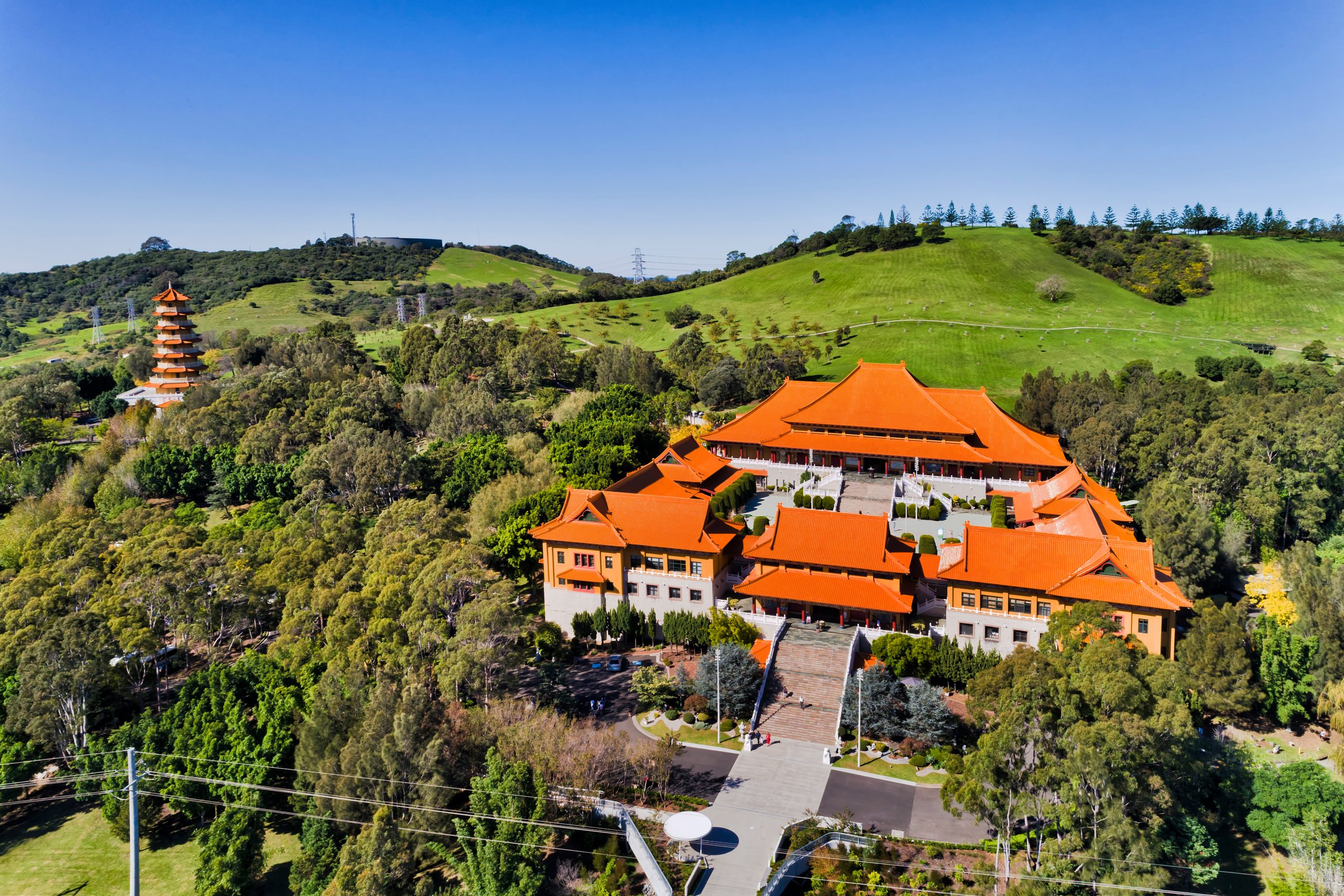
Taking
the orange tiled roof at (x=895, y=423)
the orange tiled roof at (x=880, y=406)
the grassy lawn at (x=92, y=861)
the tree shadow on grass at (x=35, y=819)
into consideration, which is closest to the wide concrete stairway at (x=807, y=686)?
the grassy lawn at (x=92, y=861)

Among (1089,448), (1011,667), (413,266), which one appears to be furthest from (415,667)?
(413,266)

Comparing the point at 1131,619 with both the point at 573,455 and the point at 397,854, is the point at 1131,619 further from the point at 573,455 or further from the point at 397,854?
the point at 573,455

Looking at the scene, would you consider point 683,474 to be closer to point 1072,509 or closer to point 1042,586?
point 1072,509

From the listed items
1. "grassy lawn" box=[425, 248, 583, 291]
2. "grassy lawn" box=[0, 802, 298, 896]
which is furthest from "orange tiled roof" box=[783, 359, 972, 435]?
"grassy lawn" box=[425, 248, 583, 291]

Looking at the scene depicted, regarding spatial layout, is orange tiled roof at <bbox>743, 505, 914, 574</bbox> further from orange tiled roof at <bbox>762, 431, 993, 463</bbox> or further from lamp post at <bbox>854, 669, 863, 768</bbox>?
orange tiled roof at <bbox>762, 431, 993, 463</bbox>

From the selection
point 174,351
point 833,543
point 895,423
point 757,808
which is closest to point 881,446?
point 895,423

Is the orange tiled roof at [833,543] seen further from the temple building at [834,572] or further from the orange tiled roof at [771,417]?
the orange tiled roof at [771,417]
